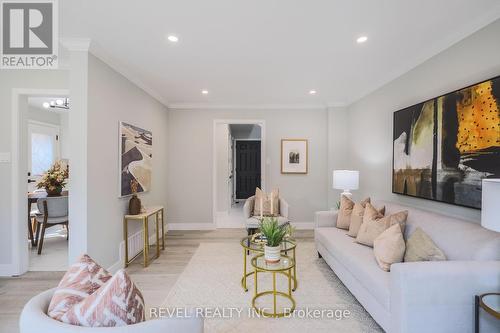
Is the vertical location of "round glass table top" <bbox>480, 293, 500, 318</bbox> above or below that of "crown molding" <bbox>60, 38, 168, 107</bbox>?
below

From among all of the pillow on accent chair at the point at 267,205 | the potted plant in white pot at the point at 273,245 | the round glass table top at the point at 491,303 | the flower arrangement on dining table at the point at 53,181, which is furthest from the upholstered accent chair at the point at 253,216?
the flower arrangement on dining table at the point at 53,181

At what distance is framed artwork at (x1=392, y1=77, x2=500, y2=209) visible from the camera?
1.88 meters

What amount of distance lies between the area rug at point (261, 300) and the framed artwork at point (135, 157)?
53.8 inches

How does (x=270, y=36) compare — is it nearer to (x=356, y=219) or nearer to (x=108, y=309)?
(x=356, y=219)

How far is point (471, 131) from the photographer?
2020 mm

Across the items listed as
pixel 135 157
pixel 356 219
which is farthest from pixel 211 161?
pixel 356 219

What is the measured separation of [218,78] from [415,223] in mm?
2987

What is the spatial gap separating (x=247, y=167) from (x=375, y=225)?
6542 mm

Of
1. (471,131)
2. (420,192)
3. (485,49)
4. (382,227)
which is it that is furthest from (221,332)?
(485,49)

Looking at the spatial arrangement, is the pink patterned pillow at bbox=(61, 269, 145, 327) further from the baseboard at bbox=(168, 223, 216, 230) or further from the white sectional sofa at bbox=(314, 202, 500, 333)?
the baseboard at bbox=(168, 223, 216, 230)

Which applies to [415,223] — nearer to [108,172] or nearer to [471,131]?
[471,131]

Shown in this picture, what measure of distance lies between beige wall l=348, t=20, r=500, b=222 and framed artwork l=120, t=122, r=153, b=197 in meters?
3.58

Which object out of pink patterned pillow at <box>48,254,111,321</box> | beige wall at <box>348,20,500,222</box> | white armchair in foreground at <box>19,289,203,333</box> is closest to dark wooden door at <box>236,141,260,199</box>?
beige wall at <box>348,20,500,222</box>

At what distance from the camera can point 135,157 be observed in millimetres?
3301
